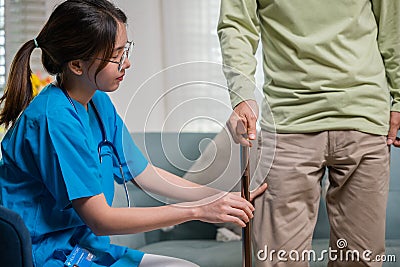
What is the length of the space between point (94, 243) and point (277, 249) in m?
0.43

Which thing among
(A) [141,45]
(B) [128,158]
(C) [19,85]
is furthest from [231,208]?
(A) [141,45]

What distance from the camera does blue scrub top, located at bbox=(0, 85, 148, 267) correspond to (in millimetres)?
1274

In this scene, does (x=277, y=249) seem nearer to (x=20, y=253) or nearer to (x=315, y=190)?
(x=315, y=190)

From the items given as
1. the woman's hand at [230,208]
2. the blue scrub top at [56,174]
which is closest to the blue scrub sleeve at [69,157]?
the blue scrub top at [56,174]

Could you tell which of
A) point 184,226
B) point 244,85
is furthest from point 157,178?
point 184,226

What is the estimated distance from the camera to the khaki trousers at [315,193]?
1509 mm

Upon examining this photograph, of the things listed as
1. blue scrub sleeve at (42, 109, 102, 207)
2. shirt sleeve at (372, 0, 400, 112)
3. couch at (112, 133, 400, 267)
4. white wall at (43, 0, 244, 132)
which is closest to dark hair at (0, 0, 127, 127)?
blue scrub sleeve at (42, 109, 102, 207)

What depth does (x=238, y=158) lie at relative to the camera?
3.77 feet

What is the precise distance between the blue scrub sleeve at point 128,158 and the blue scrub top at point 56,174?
10mm

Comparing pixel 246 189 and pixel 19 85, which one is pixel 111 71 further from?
pixel 246 189

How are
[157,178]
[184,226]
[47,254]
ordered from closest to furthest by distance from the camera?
[47,254]
[157,178]
[184,226]

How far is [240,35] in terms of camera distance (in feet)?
5.00

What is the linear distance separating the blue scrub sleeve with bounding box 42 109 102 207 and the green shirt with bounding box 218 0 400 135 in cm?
40

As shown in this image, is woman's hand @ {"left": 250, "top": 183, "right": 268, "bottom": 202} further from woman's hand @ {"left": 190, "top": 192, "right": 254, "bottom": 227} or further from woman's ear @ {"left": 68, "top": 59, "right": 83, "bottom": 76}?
woman's ear @ {"left": 68, "top": 59, "right": 83, "bottom": 76}
